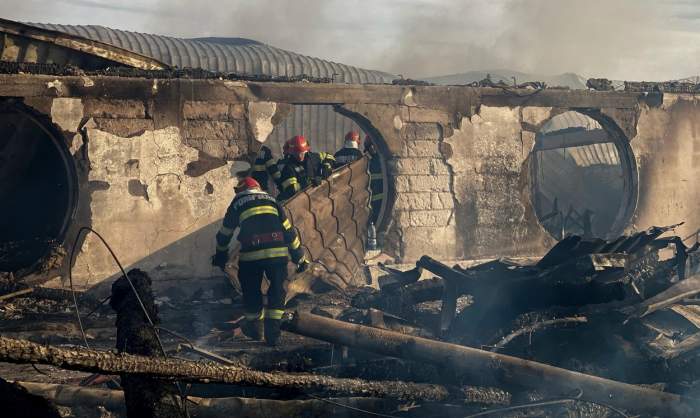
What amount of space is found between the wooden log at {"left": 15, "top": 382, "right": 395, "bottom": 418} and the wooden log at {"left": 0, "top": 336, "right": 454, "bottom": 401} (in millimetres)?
95

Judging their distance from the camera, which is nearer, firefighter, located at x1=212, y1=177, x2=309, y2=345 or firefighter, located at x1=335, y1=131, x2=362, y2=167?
firefighter, located at x1=212, y1=177, x2=309, y2=345

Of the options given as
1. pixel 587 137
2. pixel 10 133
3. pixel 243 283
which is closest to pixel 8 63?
pixel 10 133

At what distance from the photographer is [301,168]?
11.1 meters

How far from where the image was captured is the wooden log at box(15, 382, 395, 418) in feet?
19.7

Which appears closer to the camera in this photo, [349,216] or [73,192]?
[73,192]

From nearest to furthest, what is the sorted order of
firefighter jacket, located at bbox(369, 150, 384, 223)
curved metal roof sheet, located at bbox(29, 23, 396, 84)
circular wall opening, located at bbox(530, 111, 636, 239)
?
firefighter jacket, located at bbox(369, 150, 384, 223) → circular wall opening, located at bbox(530, 111, 636, 239) → curved metal roof sheet, located at bbox(29, 23, 396, 84)

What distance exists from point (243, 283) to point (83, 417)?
3124mm

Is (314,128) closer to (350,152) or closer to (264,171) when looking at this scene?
(350,152)

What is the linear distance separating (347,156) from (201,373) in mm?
7148

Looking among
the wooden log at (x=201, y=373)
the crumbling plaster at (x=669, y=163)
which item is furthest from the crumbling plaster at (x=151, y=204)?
the crumbling plaster at (x=669, y=163)

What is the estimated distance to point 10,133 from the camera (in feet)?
39.9

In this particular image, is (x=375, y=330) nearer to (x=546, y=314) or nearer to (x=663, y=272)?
(x=546, y=314)

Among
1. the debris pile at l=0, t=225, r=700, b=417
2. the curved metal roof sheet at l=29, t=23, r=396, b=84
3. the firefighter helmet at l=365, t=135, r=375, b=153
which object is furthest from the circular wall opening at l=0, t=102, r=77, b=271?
the curved metal roof sheet at l=29, t=23, r=396, b=84

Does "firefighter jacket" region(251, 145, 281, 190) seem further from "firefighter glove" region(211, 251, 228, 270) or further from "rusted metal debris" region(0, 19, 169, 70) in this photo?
"rusted metal debris" region(0, 19, 169, 70)
